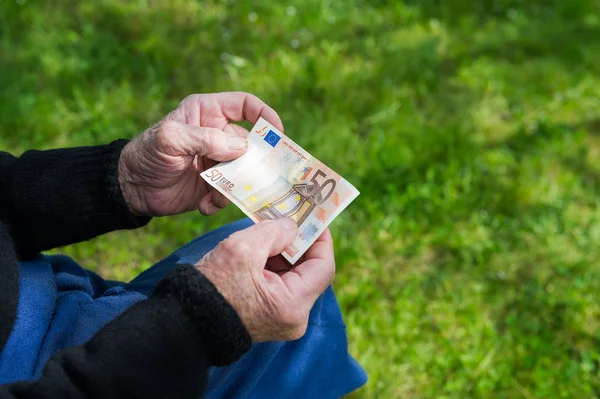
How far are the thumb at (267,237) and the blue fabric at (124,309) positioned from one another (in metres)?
0.23

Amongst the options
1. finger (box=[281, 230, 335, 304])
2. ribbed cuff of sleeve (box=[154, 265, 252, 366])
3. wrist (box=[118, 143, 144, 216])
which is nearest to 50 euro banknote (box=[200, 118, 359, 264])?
finger (box=[281, 230, 335, 304])

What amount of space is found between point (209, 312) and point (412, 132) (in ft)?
7.23

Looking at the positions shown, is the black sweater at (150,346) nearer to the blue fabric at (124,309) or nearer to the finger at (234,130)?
the blue fabric at (124,309)

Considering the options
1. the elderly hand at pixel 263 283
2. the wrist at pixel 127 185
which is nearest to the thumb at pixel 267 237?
the elderly hand at pixel 263 283

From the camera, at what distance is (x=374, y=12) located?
4086 millimetres

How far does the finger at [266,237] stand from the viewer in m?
1.36

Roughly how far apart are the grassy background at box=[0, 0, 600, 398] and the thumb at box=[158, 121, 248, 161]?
1.09 metres

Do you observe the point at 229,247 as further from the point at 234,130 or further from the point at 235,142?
the point at 234,130

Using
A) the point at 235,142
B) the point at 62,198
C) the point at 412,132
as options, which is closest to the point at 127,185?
the point at 62,198

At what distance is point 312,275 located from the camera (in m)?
1.45

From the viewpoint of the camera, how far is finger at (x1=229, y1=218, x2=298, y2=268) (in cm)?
136

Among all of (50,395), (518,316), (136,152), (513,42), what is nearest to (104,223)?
(136,152)

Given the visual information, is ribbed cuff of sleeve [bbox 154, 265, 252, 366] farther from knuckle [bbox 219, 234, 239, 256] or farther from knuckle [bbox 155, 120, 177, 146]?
knuckle [bbox 155, 120, 177, 146]

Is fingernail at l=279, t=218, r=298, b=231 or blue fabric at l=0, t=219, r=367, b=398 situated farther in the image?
fingernail at l=279, t=218, r=298, b=231
